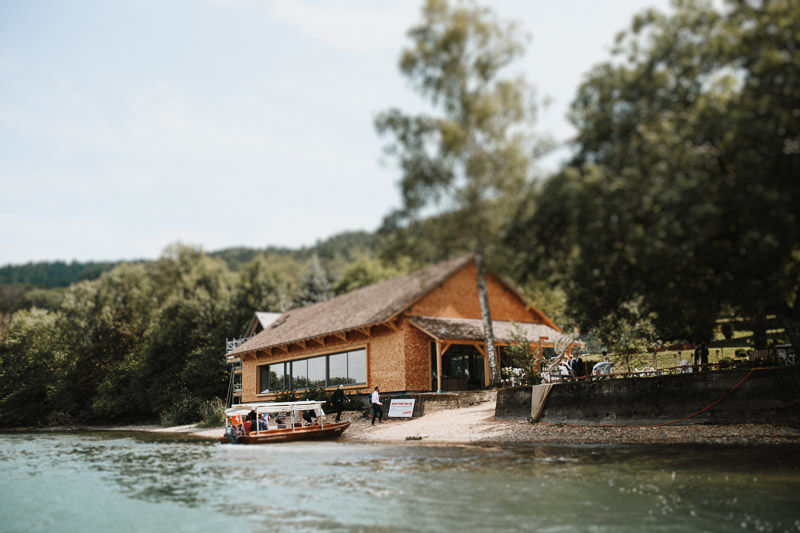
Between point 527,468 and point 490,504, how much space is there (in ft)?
11.2

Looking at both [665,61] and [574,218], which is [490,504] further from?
[665,61]

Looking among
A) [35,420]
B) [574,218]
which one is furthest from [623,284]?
[35,420]

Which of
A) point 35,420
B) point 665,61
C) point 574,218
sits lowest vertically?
point 35,420

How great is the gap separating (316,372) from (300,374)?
69.3 inches

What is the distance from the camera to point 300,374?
1320 inches

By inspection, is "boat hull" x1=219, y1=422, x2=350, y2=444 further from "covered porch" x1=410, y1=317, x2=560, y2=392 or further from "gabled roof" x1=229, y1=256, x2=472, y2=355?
"gabled roof" x1=229, y1=256, x2=472, y2=355

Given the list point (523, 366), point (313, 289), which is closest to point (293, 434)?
point (523, 366)

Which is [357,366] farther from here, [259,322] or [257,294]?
[257,294]

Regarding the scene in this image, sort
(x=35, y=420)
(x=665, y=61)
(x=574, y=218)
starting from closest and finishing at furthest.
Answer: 1. (x=574, y=218)
2. (x=665, y=61)
3. (x=35, y=420)

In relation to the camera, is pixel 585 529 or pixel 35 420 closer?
pixel 585 529

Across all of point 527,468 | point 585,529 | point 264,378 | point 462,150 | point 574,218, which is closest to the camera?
point 585,529

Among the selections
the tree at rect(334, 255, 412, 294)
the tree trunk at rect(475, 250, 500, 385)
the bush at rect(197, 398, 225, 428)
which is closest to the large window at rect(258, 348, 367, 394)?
the bush at rect(197, 398, 225, 428)

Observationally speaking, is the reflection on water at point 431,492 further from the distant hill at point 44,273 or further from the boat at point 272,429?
the distant hill at point 44,273

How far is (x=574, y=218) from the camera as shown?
1041 cm
